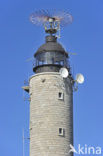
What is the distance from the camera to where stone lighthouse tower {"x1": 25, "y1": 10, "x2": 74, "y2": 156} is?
192ft

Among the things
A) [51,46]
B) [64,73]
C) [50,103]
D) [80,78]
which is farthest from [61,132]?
[51,46]

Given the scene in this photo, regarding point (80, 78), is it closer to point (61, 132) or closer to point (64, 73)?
point (64, 73)

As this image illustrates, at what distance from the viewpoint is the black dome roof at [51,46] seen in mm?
62653

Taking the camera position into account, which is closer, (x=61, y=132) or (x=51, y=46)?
(x=61, y=132)

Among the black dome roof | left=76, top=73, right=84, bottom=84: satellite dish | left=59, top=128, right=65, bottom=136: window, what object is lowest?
left=59, top=128, right=65, bottom=136: window

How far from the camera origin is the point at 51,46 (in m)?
62.9

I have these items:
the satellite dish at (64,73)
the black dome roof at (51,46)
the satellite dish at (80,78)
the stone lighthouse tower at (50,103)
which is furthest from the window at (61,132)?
the black dome roof at (51,46)

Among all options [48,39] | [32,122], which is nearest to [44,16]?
[48,39]

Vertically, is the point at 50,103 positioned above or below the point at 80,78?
below

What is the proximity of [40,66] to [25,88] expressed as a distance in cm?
313

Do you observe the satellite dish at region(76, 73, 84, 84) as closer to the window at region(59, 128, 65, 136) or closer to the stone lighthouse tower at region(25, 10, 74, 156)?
the stone lighthouse tower at region(25, 10, 74, 156)

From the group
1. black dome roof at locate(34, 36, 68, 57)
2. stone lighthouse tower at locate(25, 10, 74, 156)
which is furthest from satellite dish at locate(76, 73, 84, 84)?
black dome roof at locate(34, 36, 68, 57)

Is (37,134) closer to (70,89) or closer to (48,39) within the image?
(70,89)

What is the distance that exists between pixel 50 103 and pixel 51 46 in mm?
7016
